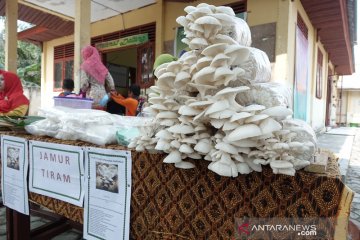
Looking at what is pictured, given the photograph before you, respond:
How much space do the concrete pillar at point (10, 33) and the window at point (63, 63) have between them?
7.17 feet

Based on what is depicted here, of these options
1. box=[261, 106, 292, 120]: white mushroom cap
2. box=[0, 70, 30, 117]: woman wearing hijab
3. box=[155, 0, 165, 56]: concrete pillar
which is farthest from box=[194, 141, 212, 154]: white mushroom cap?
box=[155, 0, 165, 56]: concrete pillar

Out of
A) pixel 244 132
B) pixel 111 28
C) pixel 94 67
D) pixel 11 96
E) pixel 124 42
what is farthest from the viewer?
pixel 111 28

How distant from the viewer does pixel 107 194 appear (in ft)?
3.77

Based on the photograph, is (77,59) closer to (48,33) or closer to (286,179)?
(286,179)

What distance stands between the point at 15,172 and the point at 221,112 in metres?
1.35

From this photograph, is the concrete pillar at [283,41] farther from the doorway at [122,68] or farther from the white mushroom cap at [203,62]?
the doorway at [122,68]

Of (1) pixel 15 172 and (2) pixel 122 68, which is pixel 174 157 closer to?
(1) pixel 15 172

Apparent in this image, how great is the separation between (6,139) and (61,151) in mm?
538

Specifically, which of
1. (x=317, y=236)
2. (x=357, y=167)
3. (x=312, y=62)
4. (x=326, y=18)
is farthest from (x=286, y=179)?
(x=312, y=62)

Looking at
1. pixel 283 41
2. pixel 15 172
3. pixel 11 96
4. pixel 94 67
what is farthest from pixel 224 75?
pixel 283 41

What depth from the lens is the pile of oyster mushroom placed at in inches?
29.2

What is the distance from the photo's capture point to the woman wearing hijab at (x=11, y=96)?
249cm

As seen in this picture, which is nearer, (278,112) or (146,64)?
(278,112)

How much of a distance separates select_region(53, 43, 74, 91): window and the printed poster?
736 centimetres
